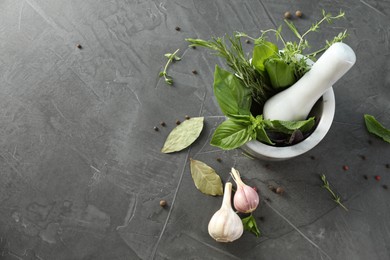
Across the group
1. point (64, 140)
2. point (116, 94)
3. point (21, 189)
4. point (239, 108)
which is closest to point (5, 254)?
point (21, 189)

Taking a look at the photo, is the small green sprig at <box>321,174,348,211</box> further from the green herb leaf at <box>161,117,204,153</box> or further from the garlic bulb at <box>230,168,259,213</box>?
the green herb leaf at <box>161,117,204,153</box>

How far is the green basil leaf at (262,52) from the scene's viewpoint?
2.67ft

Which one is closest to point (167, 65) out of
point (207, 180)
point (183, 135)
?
point (183, 135)

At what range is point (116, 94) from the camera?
3.56 feet

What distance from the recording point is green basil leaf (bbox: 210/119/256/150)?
2.74 ft

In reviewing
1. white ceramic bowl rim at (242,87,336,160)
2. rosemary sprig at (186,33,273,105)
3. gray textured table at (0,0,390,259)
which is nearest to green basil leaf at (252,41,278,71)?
rosemary sprig at (186,33,273,105)

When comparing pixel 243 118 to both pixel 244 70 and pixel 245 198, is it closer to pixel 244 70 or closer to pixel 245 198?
pixel 244 70

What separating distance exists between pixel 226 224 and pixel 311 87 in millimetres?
330

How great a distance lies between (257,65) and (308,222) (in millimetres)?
378

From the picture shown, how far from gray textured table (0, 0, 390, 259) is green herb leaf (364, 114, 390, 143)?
16mm

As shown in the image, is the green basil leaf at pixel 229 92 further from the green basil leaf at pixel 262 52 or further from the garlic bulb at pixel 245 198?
the garlic bulb at pixel 245 198

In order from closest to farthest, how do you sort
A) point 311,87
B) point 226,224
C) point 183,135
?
point 311,87 < point 226,224 < point 183,135

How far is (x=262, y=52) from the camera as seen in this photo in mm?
823

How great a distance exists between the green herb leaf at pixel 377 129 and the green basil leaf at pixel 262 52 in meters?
0.33
